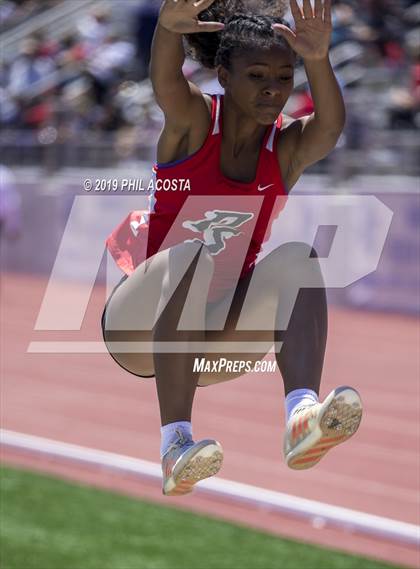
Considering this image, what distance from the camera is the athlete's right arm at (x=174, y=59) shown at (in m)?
3.04

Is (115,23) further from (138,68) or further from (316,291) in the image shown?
(316,291)

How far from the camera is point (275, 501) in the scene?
4512 mm

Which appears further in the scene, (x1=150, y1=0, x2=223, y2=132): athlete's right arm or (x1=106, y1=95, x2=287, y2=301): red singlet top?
(x1=106, y1=95, x2=287, y2=301): red singlet top

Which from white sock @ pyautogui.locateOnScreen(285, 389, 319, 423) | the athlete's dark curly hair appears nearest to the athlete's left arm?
the athlete's dark curly hair

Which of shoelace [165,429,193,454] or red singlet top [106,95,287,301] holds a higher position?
red singlet top [106,95,287,301]

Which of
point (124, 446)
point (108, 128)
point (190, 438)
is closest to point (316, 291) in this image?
point (190, 438)

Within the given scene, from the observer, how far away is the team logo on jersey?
131 inches

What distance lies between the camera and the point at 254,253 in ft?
11.3

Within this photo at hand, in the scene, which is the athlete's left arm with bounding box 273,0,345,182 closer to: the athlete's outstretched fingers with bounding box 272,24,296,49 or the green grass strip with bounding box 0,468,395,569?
the athlete's outstretched fingers with bounding box 272,24,296,49

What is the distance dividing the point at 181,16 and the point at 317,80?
0.43 metres

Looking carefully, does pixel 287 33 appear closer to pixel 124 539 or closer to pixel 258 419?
pixel 124 539

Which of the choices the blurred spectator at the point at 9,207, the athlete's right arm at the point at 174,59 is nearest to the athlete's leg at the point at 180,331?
the athlete's right arm at the point at 174,59

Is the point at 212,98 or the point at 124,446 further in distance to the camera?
the point at 124,446

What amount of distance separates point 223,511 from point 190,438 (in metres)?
2.78
